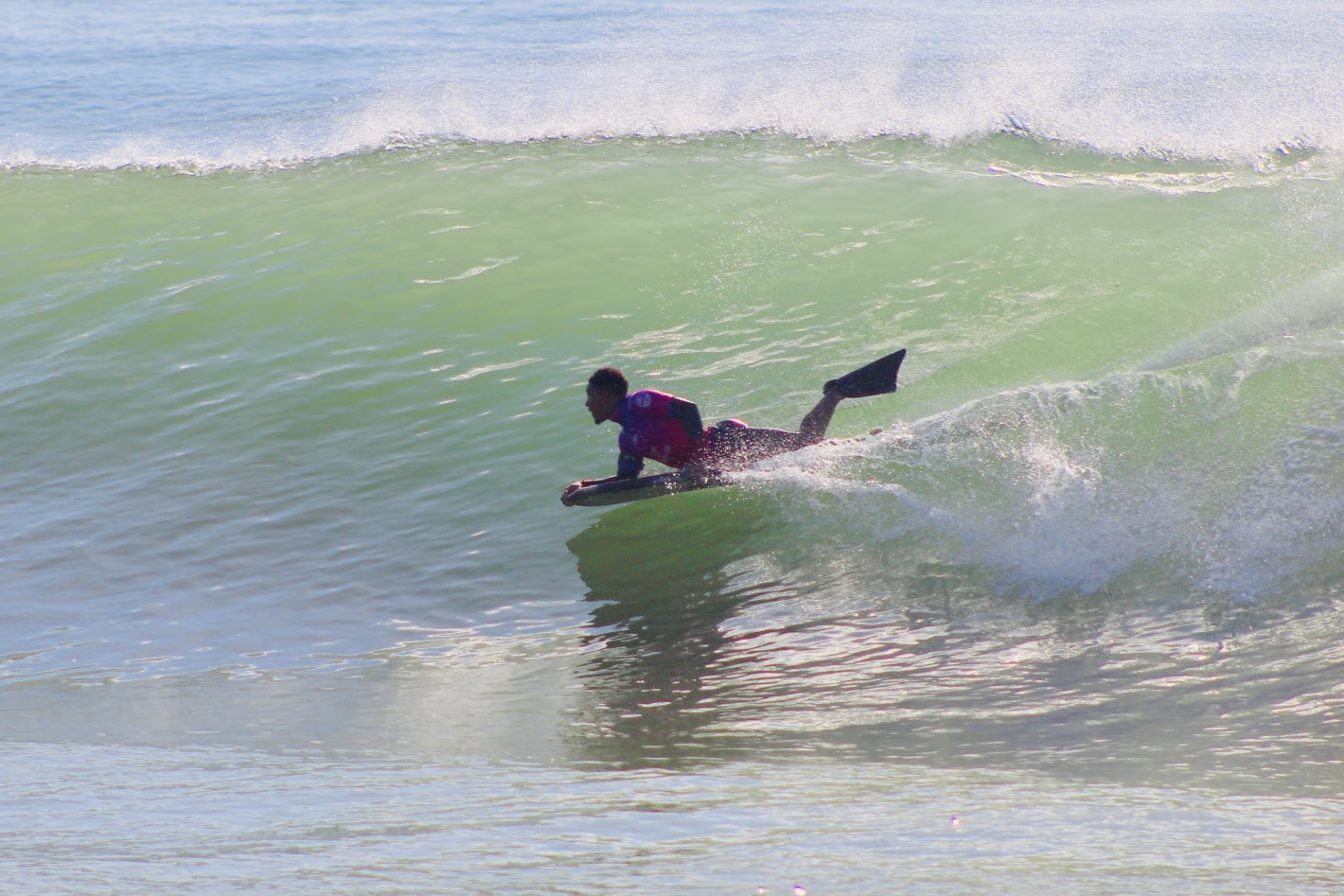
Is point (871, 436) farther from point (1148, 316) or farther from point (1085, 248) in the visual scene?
point (1085, 248)

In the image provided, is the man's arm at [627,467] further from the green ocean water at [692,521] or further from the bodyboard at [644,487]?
the green ocean water at [692,521]

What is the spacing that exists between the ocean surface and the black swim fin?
1.00ft

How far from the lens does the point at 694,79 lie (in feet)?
54.6

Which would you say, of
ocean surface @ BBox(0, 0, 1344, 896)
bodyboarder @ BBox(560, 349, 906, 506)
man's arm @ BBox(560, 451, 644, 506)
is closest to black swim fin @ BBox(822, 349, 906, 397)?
bodyboarder @ BBox(560, 349, 906, 506)

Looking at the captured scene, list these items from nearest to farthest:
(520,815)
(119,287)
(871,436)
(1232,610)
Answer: (520,815) < (1232,610) < (871,436) < (119,287)

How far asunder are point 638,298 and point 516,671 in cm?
554

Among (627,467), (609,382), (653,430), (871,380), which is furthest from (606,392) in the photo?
(871,380)

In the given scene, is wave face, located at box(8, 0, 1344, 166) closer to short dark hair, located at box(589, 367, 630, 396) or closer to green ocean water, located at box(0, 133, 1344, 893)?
green ocean water, located at box(0, 133, 1344, 893)

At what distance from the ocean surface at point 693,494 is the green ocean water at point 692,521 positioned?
0.12 ft

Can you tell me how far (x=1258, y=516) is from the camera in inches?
238

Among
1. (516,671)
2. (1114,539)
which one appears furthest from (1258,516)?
(516,671)

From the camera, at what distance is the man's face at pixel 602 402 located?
676 centimetres

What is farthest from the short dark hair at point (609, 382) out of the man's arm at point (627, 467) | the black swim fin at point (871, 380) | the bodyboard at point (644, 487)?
the black swim fin at point (871, 380)

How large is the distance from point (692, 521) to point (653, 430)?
2.13 ft
